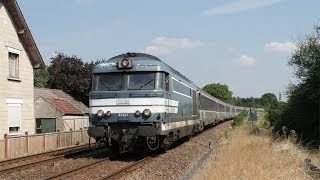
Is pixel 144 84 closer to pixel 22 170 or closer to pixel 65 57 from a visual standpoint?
pixel 22 170

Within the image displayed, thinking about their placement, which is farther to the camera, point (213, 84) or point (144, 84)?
point (213, 84)

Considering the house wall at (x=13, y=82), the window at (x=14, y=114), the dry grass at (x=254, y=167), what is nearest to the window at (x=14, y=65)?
the house wall at (x=13, y=82)

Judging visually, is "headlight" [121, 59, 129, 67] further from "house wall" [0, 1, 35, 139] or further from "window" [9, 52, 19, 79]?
"window" [9, 52, 19, 79]

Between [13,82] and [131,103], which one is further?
[13,82]

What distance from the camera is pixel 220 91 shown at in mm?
136375

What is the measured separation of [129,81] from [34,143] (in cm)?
794

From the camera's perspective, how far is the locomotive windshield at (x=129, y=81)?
672 inches

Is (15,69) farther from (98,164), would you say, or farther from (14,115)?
(98,164)

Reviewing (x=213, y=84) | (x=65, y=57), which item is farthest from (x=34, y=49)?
(x=213, y=84)

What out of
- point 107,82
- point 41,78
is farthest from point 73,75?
point 107,82

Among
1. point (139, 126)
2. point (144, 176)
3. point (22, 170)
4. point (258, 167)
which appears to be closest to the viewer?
point (258, 167)

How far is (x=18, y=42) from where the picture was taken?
85.1 ft

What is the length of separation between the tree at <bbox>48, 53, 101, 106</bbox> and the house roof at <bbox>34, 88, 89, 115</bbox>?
271 inches

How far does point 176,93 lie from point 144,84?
267 centimetres
